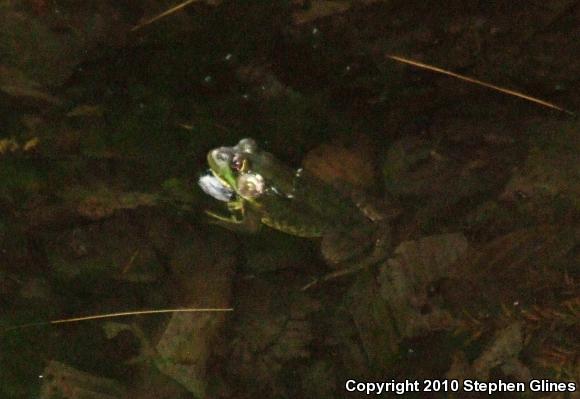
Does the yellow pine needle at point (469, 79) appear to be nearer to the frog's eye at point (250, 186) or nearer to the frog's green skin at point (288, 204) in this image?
the frog's green skin at point (288, 204)

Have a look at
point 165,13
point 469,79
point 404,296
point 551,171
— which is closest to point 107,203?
point 165,13

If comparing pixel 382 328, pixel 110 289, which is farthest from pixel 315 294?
pixel 110 289

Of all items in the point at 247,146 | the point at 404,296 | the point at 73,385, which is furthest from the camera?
the point at 247,146

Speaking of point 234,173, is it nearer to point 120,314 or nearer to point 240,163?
point 240,163

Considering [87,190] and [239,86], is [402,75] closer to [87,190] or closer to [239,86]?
[239,86]

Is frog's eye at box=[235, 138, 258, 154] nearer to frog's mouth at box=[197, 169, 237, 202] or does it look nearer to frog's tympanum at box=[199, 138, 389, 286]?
frog's tympanum at box=[199, 138, 389, 286]
